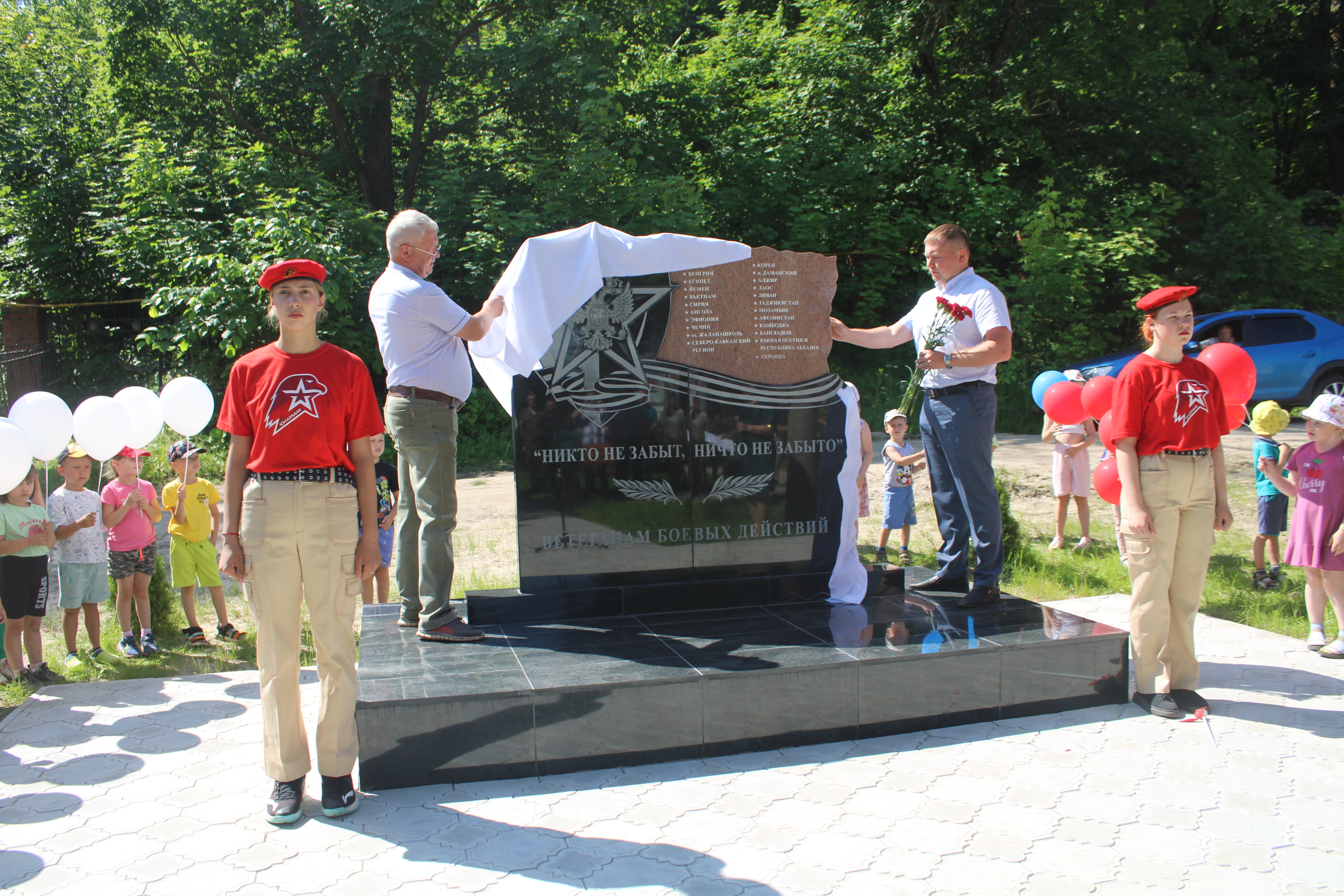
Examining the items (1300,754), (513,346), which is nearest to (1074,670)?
(1300,754)

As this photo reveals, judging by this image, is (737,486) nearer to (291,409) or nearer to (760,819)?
(760,819)

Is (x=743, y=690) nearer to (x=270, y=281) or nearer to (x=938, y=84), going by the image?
(x=270, y=281)

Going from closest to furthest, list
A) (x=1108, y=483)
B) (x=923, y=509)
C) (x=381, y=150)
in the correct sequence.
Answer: (x=1108, y=483)
(x=923, y=509)
(x=381, y=150)

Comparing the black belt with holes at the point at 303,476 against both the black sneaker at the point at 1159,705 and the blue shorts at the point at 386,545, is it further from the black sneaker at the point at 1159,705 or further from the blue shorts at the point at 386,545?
the black sneaker at the point at 1159,705

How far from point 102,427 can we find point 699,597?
3242 millimetres

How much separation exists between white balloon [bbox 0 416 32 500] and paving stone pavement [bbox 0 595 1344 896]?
108 centimetres

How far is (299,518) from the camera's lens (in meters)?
3.04

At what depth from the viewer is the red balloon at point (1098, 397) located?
5.10 metres

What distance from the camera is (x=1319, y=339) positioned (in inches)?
519

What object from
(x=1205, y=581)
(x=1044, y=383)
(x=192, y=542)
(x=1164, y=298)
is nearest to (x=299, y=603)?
(x=192, y=542)

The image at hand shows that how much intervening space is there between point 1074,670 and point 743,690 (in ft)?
5.02

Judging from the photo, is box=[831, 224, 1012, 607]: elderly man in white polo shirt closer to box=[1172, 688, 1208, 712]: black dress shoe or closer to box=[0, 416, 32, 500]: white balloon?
box=[1172, 688, 1208, 712]: black dress shoe

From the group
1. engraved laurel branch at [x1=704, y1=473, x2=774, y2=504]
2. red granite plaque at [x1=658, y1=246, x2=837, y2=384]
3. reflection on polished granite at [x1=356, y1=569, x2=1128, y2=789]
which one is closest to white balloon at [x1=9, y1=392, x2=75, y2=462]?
reflection on polished granite at [x1=356, y1=569, x2=1128, y2=789]

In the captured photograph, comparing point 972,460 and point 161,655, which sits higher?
point 972,460
